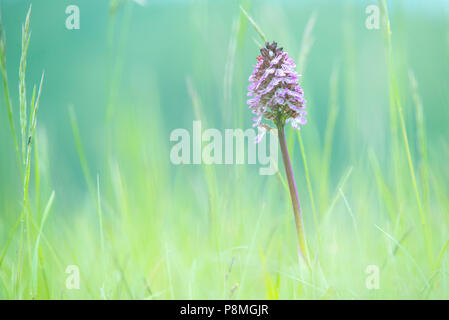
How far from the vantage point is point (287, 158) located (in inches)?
44.1

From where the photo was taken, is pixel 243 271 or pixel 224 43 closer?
pixel 243 271

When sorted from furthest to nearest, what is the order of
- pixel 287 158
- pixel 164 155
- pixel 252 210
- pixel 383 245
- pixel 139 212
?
1. pixel 164 155
2. pixel 139 212
3. pixel 252 210
4. pixel 383 245
5. pixel 287 158

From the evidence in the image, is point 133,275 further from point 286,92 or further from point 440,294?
point 440,294

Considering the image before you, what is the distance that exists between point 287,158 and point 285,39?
129cm

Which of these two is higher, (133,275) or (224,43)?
(224,43)

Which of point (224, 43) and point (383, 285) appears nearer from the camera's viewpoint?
point (383, 285)

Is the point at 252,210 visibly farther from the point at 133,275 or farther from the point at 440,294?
the point at 440,294

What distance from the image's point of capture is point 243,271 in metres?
1.35

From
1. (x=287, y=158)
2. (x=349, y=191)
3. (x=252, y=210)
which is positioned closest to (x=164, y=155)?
(x=252, y=210)

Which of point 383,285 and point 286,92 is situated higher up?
point 286,92
